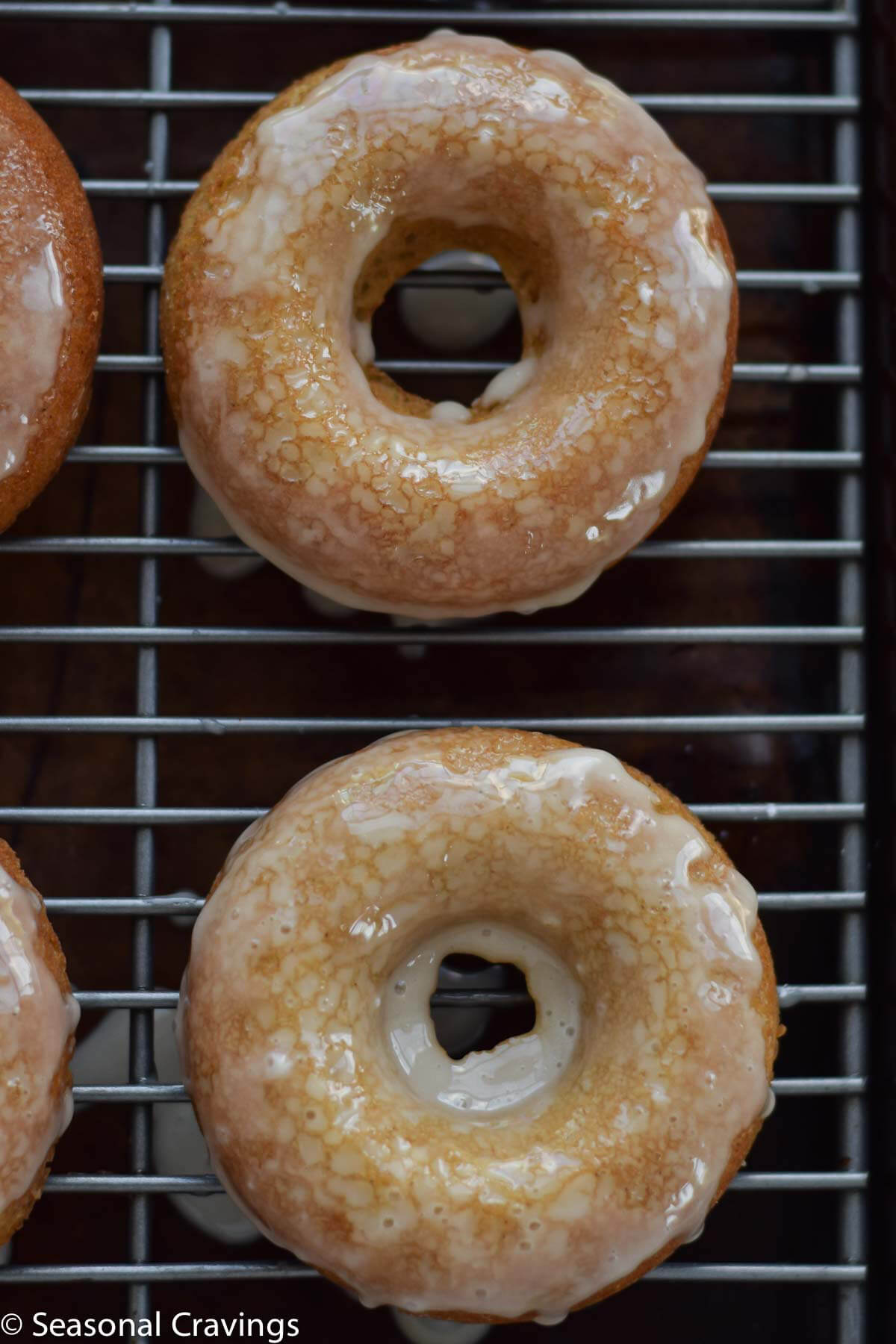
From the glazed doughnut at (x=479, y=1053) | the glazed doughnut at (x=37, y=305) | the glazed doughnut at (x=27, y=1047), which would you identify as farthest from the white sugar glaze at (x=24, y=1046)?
the glazed doughnut at (x=37, y=305)

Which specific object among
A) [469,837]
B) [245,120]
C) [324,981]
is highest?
[245,120]

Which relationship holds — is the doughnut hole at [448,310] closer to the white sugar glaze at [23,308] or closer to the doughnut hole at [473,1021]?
the white sugar glaze at [23,308]

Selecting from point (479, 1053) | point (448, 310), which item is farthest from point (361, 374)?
point (479, 1053)

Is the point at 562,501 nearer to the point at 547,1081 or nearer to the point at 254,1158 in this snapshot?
the point at 547,1081

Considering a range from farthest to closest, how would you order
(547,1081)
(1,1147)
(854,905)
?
(854,905) < (547,1081) < (1,1147)

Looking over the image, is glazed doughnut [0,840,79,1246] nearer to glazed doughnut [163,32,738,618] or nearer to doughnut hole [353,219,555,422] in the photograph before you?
glazed doughnut [163,32,738,618]

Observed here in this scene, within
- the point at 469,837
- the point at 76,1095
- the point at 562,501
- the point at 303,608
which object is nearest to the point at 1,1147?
the point at 76,1095
